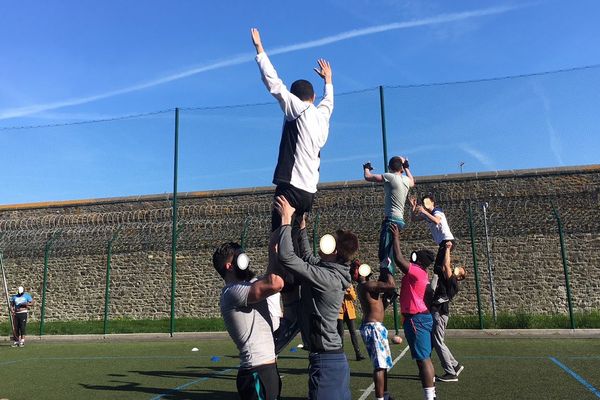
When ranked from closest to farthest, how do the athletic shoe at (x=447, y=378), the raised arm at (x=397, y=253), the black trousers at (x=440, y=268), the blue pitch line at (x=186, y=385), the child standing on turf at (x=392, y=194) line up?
the raised arm at (x=397, y=253) → the child standing on turf at (x=392, y=194) → the blue pitch line at (x=186, y=385) → the athletic shoe at (x=447, y=378) → the black trousers at (x=440, y=268)

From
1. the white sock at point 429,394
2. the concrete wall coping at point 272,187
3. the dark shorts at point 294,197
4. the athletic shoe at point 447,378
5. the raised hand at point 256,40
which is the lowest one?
the athletic shoe at point 447,378

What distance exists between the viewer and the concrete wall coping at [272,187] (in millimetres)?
18641

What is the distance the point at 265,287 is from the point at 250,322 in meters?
0.34

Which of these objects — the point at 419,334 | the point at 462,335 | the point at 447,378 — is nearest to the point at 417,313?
the point at 419,334

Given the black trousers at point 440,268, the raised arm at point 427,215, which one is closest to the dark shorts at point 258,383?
the raised arm at point 427,215

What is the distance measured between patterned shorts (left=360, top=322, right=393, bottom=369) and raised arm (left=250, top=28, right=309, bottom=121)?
257cm

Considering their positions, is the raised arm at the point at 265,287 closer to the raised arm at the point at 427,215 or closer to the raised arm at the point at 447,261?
the raised arm at the point at 427,215

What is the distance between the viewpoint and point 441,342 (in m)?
7.47

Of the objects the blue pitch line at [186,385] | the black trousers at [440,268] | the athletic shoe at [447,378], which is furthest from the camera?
the black trousers at [440,268]

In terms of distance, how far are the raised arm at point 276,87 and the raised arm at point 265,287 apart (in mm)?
1353

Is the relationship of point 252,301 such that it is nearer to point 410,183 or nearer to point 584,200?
point 410,183

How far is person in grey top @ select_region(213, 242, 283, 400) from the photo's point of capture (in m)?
3.23

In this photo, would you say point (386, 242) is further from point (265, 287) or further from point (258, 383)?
point (258, 383)

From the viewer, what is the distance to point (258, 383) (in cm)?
322
